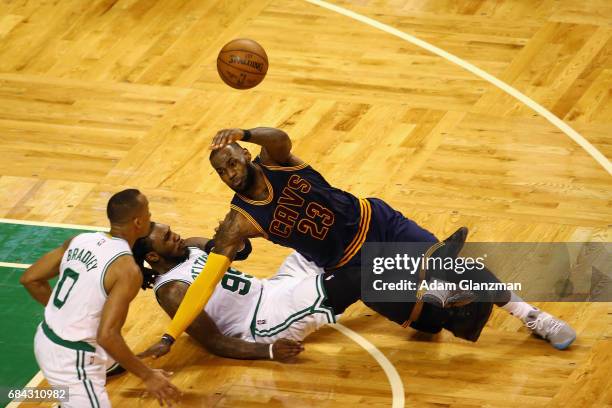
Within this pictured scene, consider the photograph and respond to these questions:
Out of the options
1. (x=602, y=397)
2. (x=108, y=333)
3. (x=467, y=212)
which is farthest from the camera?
(x=467, y=212)

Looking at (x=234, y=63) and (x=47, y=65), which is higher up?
(x=234, y=63)

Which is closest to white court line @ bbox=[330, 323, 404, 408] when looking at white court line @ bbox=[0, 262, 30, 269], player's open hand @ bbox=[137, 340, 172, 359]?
player's open hand @ bbox=[137, 340, 172, 359]

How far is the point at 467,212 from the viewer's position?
403 inches

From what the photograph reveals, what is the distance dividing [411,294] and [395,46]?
16.4 feet

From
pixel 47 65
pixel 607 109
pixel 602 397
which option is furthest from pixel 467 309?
pixel 47 65

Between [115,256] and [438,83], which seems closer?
[115,256]

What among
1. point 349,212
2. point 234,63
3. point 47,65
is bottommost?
point 47,65

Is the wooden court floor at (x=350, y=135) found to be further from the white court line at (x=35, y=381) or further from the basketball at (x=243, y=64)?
the basketball at (x=243, y=64)

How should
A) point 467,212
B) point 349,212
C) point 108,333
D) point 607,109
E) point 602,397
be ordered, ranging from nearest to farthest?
point 108,333 → point 602,397 → point 349,212 → point 467,212 → point 607,109

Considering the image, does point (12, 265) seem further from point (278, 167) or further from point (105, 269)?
point (105, 269)

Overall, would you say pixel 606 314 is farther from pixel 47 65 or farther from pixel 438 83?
pixel 47 65

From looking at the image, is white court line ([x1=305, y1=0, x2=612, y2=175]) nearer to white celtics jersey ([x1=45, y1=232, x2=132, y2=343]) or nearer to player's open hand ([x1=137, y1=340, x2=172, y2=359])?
player's open hand ([x1=137, y1=340, x2=172, y2=359])

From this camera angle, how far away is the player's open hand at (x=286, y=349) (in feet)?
27.8

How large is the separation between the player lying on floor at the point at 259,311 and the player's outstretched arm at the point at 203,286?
31cm
